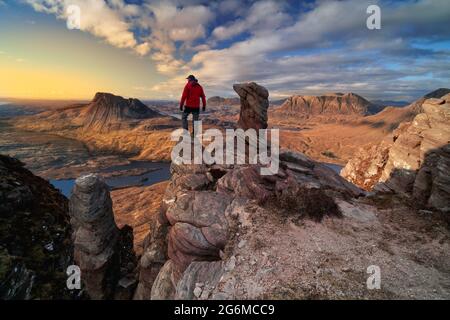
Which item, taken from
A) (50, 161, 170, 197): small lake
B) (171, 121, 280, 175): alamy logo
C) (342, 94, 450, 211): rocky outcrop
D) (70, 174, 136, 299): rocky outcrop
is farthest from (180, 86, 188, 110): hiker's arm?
(50, 161, 170, 197): small lake

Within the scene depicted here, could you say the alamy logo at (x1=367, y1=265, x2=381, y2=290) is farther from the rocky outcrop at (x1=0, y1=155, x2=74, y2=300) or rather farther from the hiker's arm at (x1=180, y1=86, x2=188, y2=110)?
the hiker's arm at (x1=180, y1=86, x2=188, y2=110)

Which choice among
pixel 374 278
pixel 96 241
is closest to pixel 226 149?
pixel 374 278

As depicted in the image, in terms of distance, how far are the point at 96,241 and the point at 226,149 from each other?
Answer: 16.3 metres

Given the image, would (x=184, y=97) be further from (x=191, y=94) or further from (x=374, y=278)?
(x=374, y=278)

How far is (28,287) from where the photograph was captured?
12.8 metres

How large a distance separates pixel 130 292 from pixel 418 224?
26607 mm

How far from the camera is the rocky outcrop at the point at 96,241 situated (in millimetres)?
24766

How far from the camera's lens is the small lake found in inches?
5344

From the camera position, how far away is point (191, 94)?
22.0 m

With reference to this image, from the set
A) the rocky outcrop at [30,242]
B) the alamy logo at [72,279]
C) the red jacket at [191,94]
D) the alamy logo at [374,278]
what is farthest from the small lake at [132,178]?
the alamy logo at [374,278]

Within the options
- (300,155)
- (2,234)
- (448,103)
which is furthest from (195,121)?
(448,103)

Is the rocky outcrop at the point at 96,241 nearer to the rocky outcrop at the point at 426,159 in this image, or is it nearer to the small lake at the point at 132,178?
the rocky outcrop at the point at 426,159
